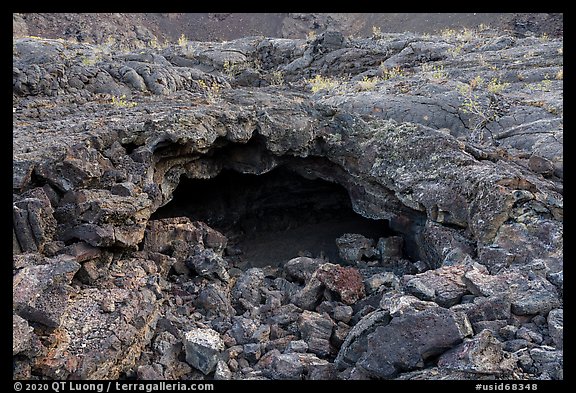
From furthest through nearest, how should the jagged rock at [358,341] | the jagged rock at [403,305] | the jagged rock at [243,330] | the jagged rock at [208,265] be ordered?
the jagged rock at [208,265], the jagged rock at [243,330], the jagged rock at [358,341], the jagged rock at [403,305]

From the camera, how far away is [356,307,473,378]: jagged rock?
4652mm

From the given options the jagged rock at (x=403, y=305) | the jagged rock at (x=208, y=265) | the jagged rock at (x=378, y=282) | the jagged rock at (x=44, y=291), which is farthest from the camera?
the jagged rock at (x=208, y=265)

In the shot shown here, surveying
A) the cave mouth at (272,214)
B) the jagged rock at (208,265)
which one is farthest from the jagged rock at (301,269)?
the cave mouth at (272,214)

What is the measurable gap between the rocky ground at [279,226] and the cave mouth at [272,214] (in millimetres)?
91

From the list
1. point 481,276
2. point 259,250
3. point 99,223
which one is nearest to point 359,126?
point 259,250

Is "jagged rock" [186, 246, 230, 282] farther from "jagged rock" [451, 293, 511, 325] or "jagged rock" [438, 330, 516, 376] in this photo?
"jagged rock" [438, 330, 516, 376]

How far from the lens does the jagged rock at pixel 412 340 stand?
15.3ft

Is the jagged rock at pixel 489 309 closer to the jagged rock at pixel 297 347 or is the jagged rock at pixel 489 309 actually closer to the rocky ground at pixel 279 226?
the rocky ground at pixel 279 226

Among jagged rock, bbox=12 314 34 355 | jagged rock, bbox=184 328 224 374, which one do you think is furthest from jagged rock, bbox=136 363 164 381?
jagged rock, bbox=12 314 34 355

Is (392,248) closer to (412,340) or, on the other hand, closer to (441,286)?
(441,286)

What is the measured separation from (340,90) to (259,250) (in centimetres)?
526

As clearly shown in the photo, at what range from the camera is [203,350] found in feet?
18.3

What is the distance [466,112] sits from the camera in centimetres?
1088

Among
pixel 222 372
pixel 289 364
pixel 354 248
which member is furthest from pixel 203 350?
pixel 354 248
